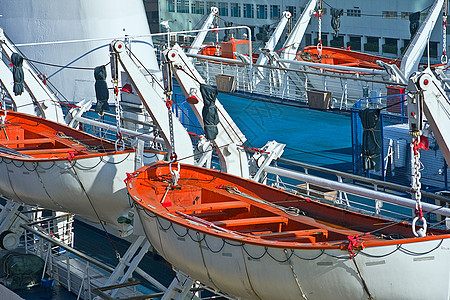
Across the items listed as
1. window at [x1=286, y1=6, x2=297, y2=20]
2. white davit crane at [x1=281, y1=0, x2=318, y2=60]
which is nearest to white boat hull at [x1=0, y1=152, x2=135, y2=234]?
white davit crane at [x1=281, y1=0, x2=318, y2=60]

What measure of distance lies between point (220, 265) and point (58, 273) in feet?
14.8

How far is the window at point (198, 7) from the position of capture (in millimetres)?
21677

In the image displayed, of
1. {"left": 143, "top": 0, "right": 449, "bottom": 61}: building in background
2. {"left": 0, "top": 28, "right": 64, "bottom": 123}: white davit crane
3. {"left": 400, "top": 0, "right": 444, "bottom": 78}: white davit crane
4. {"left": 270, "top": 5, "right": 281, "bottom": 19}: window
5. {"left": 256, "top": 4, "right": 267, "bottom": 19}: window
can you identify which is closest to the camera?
{"left": 0, "top": 28, "right": 64, "bottom": 123}: white davit crane

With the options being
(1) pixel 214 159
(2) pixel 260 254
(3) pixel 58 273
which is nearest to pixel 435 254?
(2) pixel 260 254

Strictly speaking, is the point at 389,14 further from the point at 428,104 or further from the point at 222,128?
the point at 428,104

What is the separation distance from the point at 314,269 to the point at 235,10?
601 inches

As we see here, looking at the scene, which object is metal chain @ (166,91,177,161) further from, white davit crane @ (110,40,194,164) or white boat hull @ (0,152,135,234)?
white boat hull @ (0,152,135,234)

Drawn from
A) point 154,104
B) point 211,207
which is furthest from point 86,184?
point 211,207

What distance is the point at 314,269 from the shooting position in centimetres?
647

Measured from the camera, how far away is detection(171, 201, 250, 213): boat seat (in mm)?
8312

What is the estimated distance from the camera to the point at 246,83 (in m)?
16.8

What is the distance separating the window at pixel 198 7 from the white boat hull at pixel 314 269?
1494 cm

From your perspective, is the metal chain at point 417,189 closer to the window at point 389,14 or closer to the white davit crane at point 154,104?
the white davit crane at point 154,104

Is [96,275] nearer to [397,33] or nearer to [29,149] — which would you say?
[29,149]
